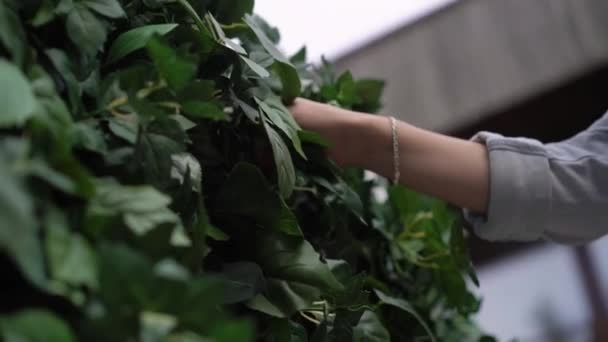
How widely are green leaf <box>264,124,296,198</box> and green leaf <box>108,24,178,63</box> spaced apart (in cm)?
12

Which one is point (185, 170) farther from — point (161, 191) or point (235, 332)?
point (235, 332)

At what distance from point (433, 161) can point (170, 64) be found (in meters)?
0.39

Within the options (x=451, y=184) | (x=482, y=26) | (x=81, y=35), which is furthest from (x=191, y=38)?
(x=482, y=26)

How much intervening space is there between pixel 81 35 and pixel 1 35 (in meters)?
0.07

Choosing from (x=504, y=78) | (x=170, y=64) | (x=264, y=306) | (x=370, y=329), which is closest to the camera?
(x=170, y=64)

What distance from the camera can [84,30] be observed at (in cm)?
44

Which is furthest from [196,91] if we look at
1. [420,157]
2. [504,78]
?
[504,78]

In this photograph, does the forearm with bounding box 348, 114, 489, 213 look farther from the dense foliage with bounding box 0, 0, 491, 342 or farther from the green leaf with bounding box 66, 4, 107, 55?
the green leaf with bounding box 66, 4, 107, 55

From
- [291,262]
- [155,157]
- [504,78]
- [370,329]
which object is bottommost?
[504,78]

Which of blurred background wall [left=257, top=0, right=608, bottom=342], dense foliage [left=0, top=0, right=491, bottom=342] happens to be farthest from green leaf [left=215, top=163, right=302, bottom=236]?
blurred background wall [left=257, top=0, right=608, bottom=342]

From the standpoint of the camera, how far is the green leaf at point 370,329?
0.65 meters

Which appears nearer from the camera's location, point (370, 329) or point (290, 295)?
point (290, 295)

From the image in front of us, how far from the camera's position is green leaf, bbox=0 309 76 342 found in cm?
28

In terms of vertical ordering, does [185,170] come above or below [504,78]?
above
